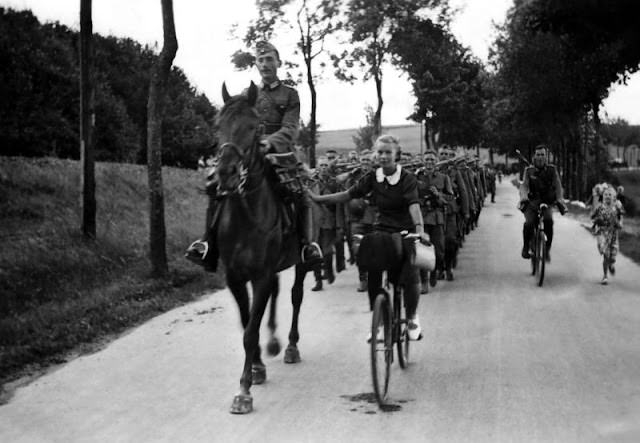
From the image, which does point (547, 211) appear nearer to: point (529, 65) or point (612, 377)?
point (612, 377)

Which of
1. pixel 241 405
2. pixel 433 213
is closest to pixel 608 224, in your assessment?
pixel 433 213

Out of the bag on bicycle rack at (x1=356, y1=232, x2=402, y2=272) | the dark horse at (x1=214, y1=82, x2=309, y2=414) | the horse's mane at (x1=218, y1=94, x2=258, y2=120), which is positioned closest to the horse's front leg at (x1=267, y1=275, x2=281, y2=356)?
the dark horse at (x1=214, y1=82, x2=309, y2=414)

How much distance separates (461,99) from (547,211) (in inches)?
1820

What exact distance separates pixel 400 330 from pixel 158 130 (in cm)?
788

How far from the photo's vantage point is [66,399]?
25.2ft

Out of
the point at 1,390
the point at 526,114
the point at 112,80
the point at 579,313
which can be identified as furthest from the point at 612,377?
the point at 112,80

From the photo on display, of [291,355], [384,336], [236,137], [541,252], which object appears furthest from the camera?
[541,252]

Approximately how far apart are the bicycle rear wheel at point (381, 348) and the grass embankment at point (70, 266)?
363 centimetres

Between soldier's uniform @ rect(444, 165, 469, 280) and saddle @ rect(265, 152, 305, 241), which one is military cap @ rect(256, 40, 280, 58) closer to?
saddle @ rect(265, 152, 305, 241)

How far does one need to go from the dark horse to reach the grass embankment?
2555 mm

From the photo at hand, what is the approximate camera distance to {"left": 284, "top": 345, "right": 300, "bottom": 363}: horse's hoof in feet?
29.9

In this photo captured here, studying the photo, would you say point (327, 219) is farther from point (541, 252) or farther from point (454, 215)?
point (541, 252)

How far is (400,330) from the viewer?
8312 mm

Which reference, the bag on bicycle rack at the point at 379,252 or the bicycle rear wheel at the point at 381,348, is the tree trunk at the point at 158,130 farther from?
the bicycle rear wheel at the point at 381,348
